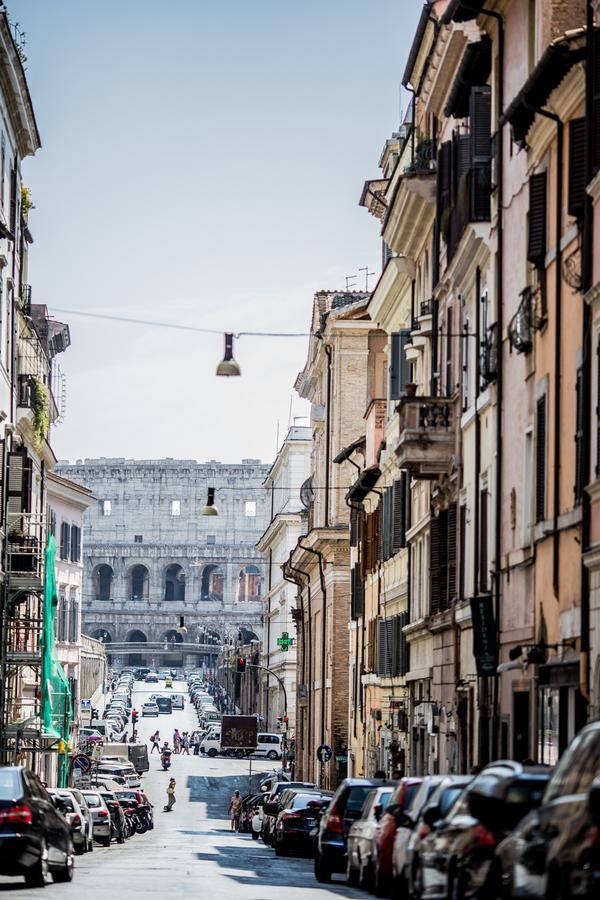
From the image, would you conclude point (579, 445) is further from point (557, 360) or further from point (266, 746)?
point (266, 746)

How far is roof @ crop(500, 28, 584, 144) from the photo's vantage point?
22.5 metres

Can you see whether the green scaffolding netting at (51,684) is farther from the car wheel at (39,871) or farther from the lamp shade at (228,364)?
the car wheel at (39,871)

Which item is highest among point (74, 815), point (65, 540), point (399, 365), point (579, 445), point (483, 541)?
point (399, 365)

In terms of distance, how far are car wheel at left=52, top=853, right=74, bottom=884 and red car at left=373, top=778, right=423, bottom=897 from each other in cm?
421

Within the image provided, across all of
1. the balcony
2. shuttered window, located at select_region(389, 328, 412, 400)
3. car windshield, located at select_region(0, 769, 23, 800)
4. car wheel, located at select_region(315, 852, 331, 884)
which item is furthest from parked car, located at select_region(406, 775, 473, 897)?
shuttered window, located at select_region(389, 328, 412, 400)

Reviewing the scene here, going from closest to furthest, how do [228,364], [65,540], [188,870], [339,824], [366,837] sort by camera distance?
1. [366,837]
2. [339,824]
3. [188,870]
4. [228,364]
5. [65,540]

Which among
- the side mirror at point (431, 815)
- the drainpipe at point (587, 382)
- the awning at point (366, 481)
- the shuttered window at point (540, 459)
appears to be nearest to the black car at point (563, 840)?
the side mirror at point (431, 815)

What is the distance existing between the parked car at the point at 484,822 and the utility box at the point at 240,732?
289 feet

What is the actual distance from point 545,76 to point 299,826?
19.2 metres

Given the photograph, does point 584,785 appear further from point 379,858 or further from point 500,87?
point 500,87

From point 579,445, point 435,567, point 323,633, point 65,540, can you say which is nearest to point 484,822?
point 579,445

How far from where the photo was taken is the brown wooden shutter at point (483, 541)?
99.3 feet

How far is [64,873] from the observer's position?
24031 mm

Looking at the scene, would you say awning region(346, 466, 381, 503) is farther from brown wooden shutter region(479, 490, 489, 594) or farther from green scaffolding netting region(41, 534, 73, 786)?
brown wooden shutter region(479, 490, 489, 594)
